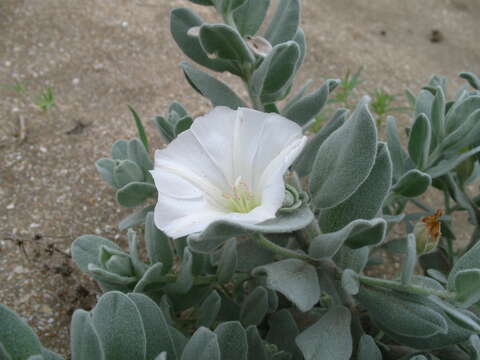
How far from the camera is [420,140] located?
143cm

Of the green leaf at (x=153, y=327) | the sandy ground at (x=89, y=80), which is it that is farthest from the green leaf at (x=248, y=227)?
the sandy ground at (x=89, y=80)

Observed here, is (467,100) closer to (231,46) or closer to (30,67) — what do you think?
(231,46)

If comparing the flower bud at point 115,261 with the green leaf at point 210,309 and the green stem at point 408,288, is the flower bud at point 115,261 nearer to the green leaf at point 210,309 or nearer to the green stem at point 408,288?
the green leaf at point 210,309

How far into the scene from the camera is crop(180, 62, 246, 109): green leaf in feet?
4.47

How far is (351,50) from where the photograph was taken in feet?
11.0

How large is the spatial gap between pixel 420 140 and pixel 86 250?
100 centimetres

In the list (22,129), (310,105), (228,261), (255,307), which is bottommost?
(22,129)

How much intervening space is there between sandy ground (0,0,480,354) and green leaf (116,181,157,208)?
1.60 feet

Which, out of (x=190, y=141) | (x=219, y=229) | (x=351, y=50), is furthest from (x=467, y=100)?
(x=351, y=50)

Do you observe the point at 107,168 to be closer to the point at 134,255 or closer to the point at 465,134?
the point at 134,255

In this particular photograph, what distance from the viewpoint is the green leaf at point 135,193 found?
1.43 meters

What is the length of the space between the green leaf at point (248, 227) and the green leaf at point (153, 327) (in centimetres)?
17

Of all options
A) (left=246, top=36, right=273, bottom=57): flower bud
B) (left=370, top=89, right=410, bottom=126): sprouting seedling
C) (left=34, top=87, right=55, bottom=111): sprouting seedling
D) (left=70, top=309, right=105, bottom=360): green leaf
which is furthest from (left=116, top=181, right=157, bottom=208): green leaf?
(left=370, top=89, right=410, bottom=126): sprouting seedling

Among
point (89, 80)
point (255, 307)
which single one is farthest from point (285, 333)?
point (89, 80)
